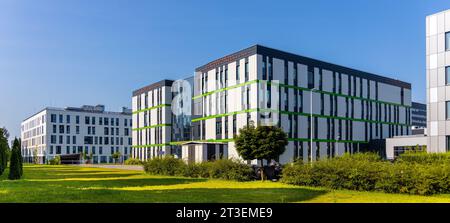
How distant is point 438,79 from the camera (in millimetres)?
41344

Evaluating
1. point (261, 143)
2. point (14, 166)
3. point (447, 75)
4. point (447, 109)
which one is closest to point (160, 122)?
point (14, 166)

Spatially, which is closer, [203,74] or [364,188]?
[364,188]

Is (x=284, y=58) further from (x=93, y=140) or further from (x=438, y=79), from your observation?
(x=93, y=140)

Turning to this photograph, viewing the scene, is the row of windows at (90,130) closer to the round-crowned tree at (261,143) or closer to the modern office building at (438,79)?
the round-crowned tree at (261,143)

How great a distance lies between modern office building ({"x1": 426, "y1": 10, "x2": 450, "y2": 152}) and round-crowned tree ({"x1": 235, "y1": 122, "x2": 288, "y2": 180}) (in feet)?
60.8

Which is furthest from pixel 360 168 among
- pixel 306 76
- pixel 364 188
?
pixel 306 76

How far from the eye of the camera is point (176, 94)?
82.2 m

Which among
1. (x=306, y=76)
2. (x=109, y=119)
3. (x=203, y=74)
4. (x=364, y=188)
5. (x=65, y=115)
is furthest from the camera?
(x=109, y=119)

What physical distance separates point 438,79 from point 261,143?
21757mm

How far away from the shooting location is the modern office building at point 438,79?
133 ft

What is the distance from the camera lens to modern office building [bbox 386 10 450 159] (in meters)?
40.6

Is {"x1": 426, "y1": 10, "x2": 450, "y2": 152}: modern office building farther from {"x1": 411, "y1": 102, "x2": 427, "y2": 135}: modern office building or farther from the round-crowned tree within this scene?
{"x1": 411, "y1": 102, "x2": 427, "y2": 135}: modern office building
